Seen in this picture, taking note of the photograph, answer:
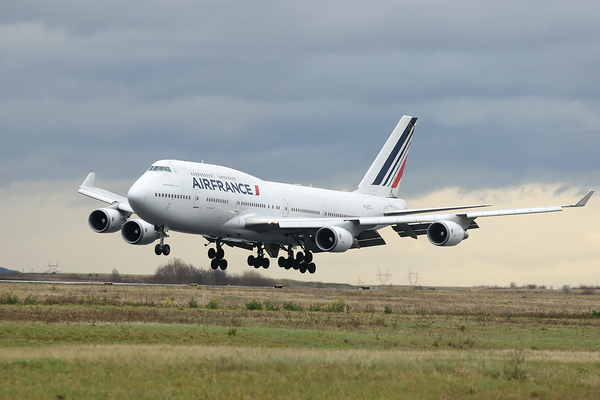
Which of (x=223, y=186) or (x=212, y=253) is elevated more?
(x=223, y=186)

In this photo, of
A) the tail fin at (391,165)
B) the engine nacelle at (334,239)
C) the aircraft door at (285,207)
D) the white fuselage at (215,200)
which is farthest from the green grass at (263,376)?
the tail fin at (391,165)

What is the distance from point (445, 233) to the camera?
196ft

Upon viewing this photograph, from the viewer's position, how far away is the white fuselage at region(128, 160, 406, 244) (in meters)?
52.4

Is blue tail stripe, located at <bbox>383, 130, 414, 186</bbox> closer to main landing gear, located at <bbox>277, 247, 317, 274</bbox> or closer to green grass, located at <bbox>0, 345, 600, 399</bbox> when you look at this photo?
main landing gear, located at <bbox>277, 247, 317, 274</bbox>

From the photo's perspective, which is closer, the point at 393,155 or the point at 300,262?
the point at 300,262

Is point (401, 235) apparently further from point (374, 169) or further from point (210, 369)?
point (210, 369)

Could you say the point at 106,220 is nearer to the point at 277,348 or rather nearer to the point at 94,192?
the point at 94,192

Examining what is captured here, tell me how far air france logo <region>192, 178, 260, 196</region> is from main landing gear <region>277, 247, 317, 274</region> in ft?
26.8

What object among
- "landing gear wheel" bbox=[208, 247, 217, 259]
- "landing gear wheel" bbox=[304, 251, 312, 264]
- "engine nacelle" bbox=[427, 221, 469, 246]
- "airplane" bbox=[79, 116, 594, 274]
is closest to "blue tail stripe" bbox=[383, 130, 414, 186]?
"airplane" bbox=[79, 116, 594, 274]

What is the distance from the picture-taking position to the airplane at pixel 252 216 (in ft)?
175

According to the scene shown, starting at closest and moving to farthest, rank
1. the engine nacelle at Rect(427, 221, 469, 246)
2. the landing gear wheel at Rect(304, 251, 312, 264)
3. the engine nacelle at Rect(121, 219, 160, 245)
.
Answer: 1. the engine nacelle at Rect(427, 221, 469, 246)
2. the engine nacelle at Rect(121, 219, 160, 245)
3. the landing gear wheel at Rect(304, 251, 312, 264)

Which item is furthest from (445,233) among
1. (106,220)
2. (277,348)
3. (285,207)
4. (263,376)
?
(263,376)

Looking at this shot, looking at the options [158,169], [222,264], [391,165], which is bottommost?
[222,264]

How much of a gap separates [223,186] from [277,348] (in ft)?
94.5
